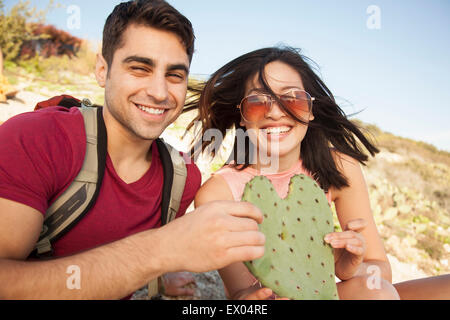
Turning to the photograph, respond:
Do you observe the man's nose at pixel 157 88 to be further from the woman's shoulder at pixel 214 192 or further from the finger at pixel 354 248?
the finger at pixel 354 248

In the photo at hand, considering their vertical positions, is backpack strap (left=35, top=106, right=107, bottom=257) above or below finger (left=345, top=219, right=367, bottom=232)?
above

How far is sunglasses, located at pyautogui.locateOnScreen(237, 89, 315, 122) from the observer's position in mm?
2275

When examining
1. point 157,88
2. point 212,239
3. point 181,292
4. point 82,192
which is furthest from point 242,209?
point 181,292

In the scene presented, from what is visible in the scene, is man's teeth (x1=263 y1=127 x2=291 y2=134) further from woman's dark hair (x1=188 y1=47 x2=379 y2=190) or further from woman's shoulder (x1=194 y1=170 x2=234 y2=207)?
woman's shoulder (x1=194 y1=170 x2=234 y2=207)

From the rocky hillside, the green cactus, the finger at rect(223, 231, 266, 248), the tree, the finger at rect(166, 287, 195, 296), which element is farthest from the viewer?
the tree

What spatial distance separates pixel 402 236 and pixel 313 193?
6.51m

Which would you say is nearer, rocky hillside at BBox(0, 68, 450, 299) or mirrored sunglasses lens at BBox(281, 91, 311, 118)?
mirrored sunglasses lens at BBox(281, 91, 311, 118)

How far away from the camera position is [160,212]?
2.22 m

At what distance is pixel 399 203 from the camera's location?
343 inches

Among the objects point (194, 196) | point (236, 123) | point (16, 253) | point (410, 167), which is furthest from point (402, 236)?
point (410, 167)

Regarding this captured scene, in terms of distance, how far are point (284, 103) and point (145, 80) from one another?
92 cm

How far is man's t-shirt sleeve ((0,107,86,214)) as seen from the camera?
1497 millimetres

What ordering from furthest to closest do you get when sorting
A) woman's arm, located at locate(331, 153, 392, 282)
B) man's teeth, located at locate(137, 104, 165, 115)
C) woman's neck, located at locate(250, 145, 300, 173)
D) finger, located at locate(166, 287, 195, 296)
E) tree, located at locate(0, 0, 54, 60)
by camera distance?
tree, located at locate(0, 0, 54, 60)
finger, located at locate(166, 287, 195, 296)
woman's neck, located at locate(250, 145, 300, 173)
woman's arm, located at locate(331, 153, 392, 282)
man's teeth, located at locate(137, 104, 165, 115)

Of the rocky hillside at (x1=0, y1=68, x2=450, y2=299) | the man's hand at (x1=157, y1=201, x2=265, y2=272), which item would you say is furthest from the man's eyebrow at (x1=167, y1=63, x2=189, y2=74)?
the rocky hillside at (x1=0, y1=68, x2=450, y2=299)
